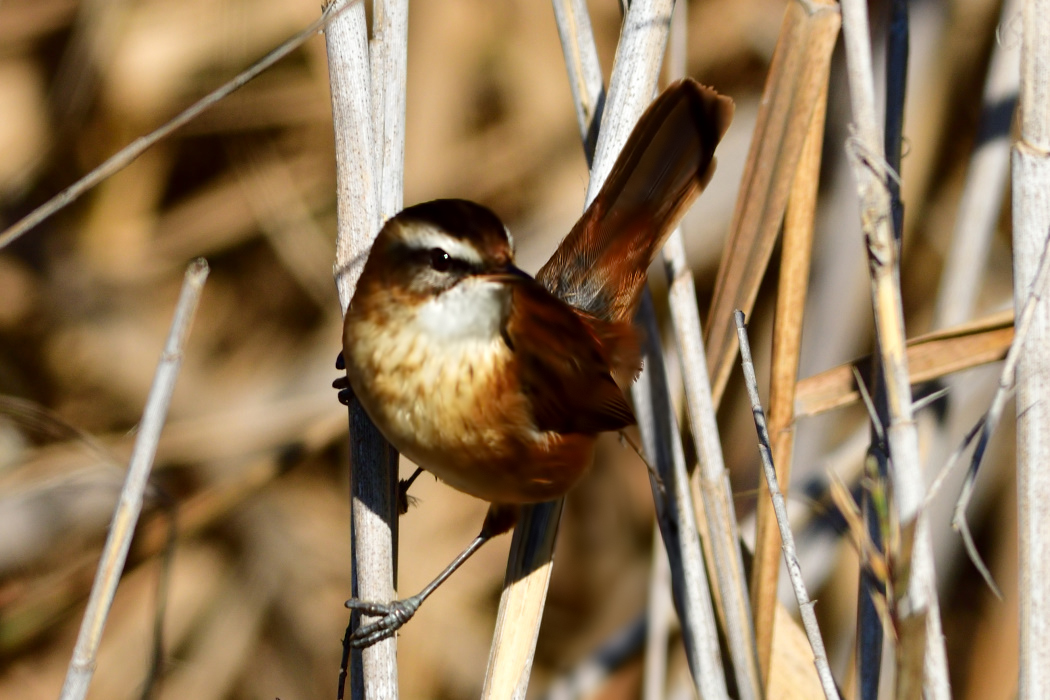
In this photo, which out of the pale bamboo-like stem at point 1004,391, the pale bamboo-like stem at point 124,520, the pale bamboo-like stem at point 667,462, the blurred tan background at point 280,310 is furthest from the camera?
the blurred tan background at point 280,310

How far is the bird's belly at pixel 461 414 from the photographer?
5.26 feet

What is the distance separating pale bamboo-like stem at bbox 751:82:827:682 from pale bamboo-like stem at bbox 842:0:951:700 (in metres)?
0.27

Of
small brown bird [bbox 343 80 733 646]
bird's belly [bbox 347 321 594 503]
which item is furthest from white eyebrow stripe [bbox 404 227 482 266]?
bird's belly [bbox 347 321 594 503]

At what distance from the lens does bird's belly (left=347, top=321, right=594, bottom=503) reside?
1.60 metres

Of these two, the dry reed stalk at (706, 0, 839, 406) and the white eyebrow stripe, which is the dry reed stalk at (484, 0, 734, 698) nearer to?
the dry reed stalk at (706, 0, 839, 406)

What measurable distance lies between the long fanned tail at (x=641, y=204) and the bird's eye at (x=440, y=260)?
0.45 meters

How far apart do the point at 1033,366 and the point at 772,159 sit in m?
0.62

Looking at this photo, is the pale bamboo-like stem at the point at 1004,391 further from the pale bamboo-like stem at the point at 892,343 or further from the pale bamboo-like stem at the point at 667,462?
the pale bamboo-like stem at the point at 667,462

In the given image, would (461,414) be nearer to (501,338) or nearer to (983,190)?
(501,338)

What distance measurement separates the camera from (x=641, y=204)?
2.04m

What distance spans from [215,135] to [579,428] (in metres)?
1.99

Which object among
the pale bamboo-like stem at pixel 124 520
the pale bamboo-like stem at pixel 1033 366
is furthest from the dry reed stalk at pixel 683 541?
the pale bamboo-like stem at pixel 124 520

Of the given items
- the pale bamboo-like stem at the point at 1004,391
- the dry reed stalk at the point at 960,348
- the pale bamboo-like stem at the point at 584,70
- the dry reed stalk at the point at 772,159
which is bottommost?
the pale bamboo-like stem at the point at 1004,391

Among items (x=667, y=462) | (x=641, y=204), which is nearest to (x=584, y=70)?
(x=641, y=204)
